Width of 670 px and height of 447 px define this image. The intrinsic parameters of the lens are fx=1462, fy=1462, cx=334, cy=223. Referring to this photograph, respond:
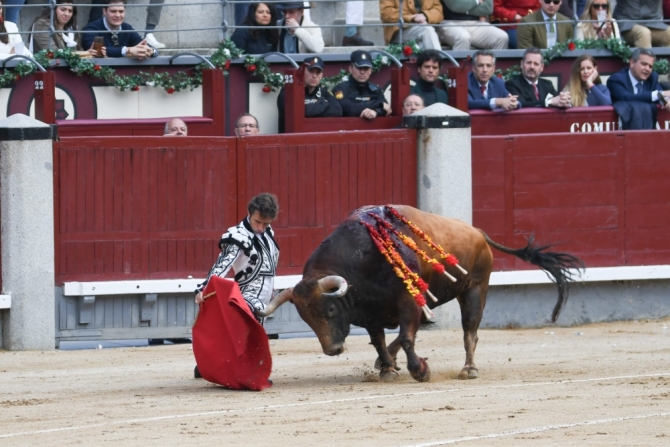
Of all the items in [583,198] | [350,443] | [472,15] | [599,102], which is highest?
[472,15]

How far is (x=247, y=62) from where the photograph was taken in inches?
505

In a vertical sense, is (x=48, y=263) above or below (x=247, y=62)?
below

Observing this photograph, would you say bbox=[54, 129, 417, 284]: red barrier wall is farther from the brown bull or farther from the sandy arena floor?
the brown bull

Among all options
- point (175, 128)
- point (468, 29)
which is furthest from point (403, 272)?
point (468, 29)

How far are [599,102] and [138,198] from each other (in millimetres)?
4758

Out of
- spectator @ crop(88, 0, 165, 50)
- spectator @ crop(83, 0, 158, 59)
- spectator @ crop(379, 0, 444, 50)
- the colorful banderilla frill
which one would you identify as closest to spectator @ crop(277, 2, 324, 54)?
spectator @ crop(379, 0, 444, 50)

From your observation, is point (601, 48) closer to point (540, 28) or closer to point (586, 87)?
point (540, 28)

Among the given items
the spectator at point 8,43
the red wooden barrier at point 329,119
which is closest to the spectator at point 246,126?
the red wooden barrier at point 329,119

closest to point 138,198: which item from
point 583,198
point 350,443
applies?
point 583,198

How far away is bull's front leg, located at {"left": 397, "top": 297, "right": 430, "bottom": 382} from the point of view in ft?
28.2

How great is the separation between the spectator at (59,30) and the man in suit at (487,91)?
131 inches

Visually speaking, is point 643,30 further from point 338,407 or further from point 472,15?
point 338,407

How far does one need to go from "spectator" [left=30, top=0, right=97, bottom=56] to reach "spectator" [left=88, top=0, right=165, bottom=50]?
297 millimetres

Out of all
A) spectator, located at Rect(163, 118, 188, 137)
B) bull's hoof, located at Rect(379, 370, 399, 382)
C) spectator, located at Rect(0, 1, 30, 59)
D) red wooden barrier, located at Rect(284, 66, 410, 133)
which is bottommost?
bull's hoof, located at Rect(379, 370, 399, 382)
